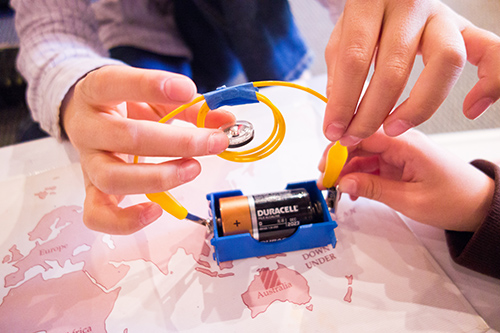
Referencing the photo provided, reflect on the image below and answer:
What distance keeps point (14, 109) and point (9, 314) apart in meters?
1.13

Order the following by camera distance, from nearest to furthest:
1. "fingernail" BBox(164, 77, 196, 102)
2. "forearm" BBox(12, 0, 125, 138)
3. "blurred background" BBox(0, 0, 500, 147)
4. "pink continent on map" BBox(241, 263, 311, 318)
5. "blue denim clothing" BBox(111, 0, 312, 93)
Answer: "fingernail" BBox(164, 77, 196, 102) → "pink continent on map" BBox(241, 263, 311, 318) → "forearm" BBox(12, 0, 125, 138) → "blue denim clothing" BBox(111, 0, 312, 93) → "blurred background" BBox(0, 0, 500, 147)

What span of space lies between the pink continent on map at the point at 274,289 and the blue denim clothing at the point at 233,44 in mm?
688

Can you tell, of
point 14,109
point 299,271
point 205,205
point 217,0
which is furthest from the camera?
point 14,109

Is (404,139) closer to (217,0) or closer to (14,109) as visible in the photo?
(217,0)

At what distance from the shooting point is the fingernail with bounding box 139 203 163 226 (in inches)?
20.1

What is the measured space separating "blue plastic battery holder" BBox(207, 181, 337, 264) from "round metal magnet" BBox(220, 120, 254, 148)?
0.12 m

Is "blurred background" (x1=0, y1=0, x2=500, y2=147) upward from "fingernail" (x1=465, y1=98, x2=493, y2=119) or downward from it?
downward

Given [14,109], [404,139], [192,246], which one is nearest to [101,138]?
[192,246]

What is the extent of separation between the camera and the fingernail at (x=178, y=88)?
39cm

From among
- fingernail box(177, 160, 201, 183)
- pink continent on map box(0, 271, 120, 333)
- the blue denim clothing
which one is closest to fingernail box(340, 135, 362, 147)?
fingernail box(177, 160, 201, 183)

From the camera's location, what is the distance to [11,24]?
1.57 metres

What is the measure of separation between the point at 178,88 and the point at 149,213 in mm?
236

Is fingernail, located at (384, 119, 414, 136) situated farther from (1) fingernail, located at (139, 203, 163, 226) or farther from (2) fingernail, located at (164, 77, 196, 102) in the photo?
(1) fingernail, located at (139, 203, 163, 226)

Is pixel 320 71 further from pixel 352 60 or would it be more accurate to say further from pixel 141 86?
pixel 141 86
